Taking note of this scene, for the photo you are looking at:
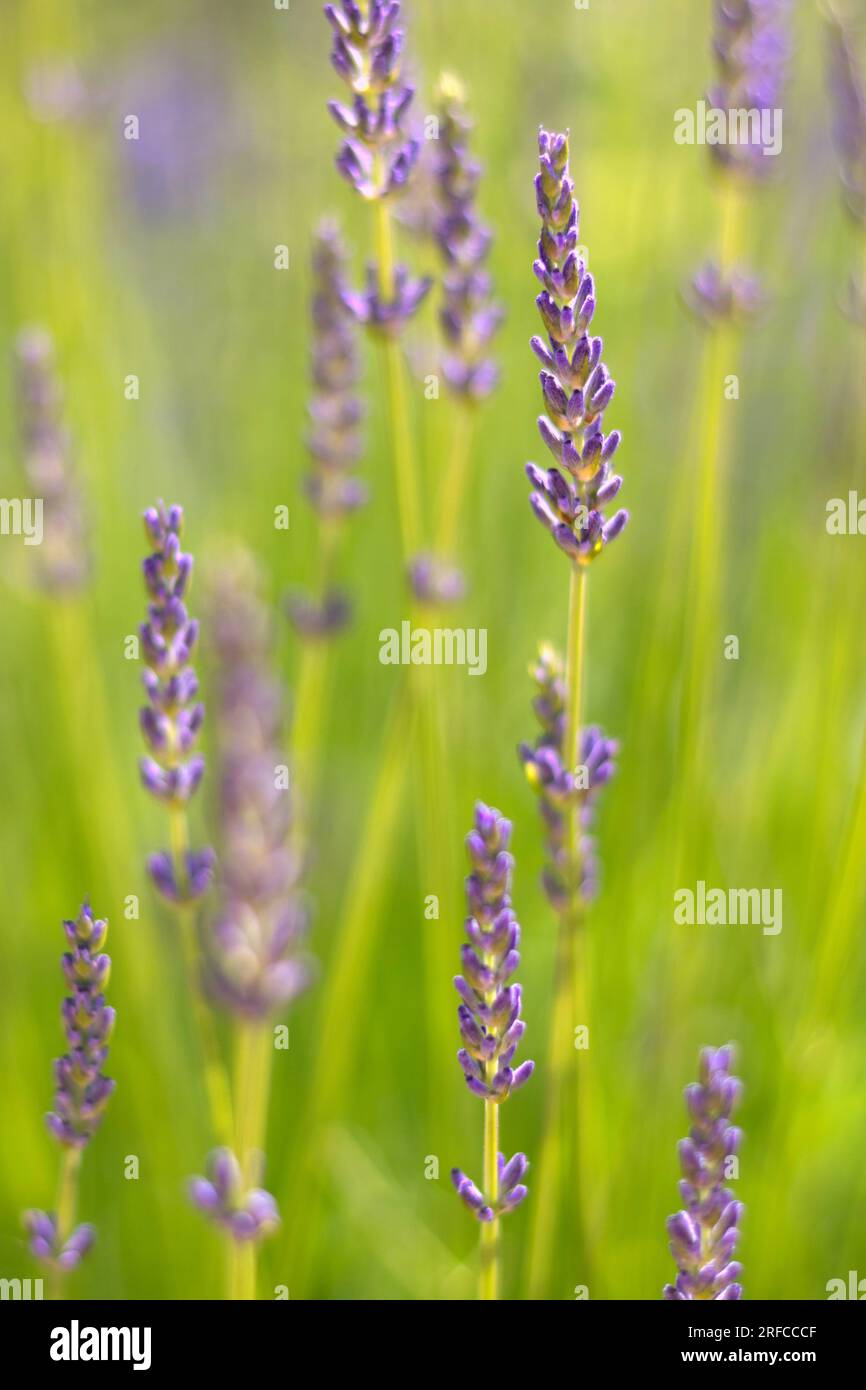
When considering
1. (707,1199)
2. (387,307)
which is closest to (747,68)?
(387,307)

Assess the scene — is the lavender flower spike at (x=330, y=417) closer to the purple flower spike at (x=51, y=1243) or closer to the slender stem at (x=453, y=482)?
the slender stem at (x=453, y=482)

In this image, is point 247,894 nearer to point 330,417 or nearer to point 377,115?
point 377,115

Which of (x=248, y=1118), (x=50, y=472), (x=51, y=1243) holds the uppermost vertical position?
(x=50, y=472)

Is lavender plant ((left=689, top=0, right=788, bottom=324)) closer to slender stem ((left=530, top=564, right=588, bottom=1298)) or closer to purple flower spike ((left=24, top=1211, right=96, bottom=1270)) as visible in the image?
slender stem ((left=530, top=564, right=588, bottom=1298))

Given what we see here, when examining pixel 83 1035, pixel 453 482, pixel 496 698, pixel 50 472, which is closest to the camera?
pixel 83 1035

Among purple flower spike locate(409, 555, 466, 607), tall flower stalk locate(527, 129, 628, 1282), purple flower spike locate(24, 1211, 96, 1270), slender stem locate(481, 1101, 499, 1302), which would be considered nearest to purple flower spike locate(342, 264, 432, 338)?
purple flower spike locate(409, 555, 466, 607)

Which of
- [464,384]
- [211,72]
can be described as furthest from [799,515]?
[211,72]

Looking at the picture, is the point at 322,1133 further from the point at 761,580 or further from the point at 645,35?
the point at 645,35
